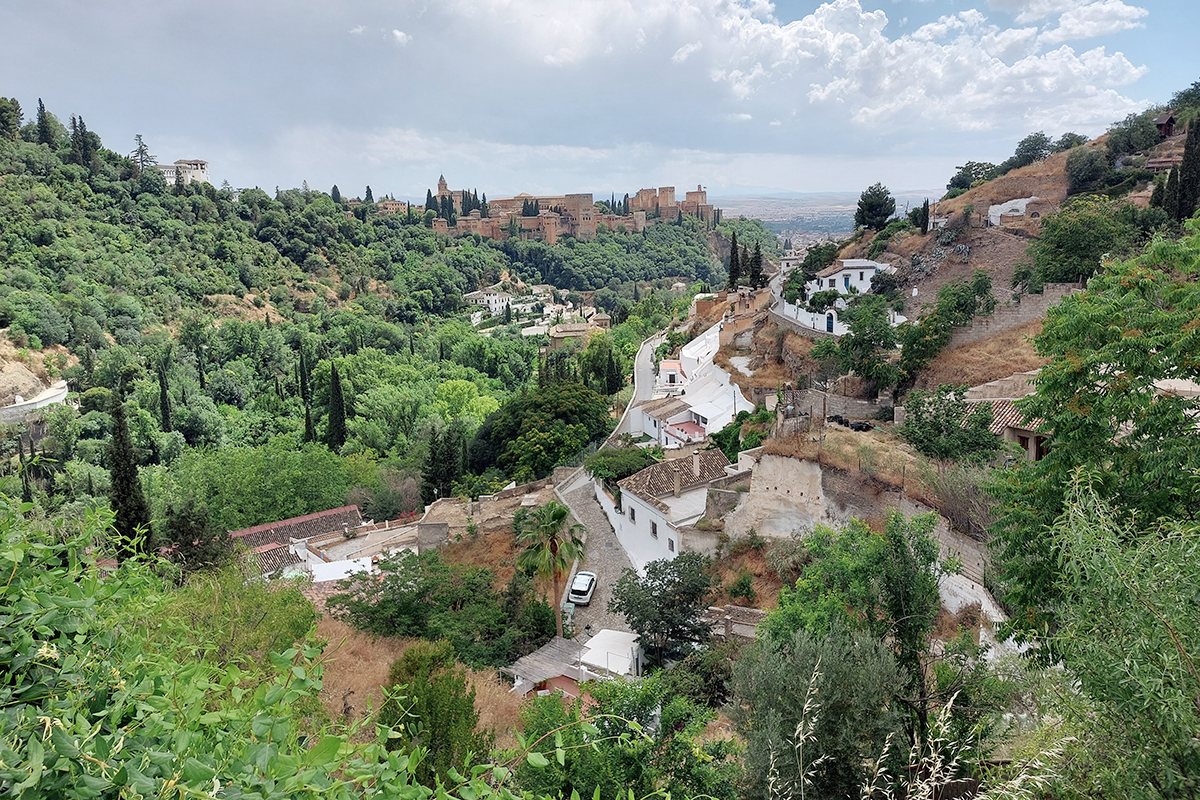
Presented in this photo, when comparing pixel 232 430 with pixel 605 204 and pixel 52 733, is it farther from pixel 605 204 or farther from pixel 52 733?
pixel 605 204

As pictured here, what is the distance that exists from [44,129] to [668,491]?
3199 inches

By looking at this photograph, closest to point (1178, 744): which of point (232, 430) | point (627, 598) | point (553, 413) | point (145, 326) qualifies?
point (627, 598)

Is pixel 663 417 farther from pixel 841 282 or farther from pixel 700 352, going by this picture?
pixel 841 282

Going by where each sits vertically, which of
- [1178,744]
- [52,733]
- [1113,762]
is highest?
[52,733]

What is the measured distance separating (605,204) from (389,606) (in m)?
127

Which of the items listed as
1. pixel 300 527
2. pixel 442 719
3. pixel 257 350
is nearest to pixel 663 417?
pixel 300 527

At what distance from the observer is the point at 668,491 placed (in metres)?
18.7

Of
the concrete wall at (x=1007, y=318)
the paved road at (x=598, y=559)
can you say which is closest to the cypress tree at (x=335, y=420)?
the paved road at (x=598, y=559)

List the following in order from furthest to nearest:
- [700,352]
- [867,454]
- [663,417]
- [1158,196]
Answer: [700,352], [663,417], [1158,196], [867,454]

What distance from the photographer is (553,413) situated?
3006cm

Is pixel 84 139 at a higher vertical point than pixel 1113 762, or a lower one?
higher

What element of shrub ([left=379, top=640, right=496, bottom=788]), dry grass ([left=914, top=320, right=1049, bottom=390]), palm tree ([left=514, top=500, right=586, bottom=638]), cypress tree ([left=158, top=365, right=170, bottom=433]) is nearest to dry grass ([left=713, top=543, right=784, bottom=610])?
palm tree ([left=514, top=500, right=586, bottom=638])

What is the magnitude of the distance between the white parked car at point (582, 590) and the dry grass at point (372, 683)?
4431 mm

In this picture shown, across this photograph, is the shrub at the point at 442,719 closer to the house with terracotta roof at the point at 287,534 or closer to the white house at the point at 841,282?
the house with terracotta roof at the point at 287,534
